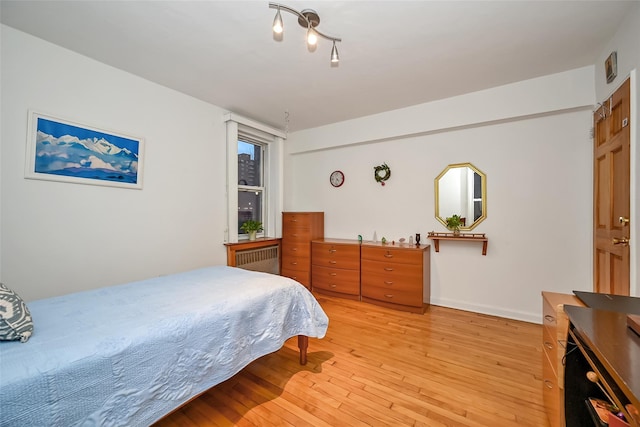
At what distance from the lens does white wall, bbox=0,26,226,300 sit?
1902 mm

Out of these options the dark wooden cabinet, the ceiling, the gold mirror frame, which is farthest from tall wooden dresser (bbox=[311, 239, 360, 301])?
the dark wooden cabinet

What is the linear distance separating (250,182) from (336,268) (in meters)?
1.90

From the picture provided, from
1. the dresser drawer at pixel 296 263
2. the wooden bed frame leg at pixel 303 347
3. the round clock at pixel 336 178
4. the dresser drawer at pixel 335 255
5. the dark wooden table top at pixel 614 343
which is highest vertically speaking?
the round clock at pixel 336 178

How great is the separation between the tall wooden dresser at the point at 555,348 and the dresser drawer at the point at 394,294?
157 centimetres

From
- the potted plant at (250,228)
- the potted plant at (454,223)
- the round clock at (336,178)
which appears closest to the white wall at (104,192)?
the potted plant at (250,228)

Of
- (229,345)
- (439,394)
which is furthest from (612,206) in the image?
(229,345)

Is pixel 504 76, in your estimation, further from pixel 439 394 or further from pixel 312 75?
pixel 439 394

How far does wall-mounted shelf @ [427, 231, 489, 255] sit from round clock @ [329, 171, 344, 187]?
1.59 m

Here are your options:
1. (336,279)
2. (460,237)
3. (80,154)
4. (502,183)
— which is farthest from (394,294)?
(80,154)

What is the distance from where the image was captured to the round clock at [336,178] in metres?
4.17

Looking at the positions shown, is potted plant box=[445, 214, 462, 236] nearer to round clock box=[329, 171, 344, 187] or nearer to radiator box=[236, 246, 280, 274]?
round clock box=[329, 171, 344, 187]

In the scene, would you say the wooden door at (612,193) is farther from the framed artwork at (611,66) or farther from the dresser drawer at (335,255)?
the dresser drawer at (335,255)

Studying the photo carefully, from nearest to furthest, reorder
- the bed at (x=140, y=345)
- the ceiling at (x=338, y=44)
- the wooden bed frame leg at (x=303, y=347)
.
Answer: the bed at (x=140, y=345) < the ceiling at (x=338, y=44) < the wooden bed frame leg at (x=303, y=347)

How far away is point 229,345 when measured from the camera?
1.53 m
